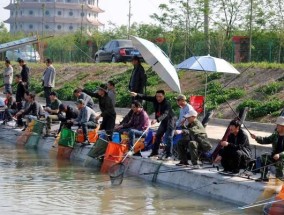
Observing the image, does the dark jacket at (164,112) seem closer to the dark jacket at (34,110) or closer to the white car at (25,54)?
the dark jacket at (34,110)

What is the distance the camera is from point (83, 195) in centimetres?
1605

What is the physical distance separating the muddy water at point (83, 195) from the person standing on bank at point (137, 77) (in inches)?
99.0

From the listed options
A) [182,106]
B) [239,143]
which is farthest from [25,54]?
[239,143]

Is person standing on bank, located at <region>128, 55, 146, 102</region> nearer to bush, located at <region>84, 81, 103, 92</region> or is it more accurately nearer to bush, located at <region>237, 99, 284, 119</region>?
bush, located at <region>237, 99, 284, 119</region>

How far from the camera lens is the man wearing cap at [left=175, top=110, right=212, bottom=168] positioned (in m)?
16.5

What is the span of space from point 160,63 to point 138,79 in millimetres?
1610

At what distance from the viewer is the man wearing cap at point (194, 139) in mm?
16469

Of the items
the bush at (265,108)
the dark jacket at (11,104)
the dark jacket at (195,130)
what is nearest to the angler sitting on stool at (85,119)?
the dark jacket at (195,130)

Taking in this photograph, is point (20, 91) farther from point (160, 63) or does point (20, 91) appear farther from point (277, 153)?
point (277, 153)

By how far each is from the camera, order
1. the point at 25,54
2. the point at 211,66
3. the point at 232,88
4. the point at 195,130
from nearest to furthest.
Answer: the point at 195,130, the point at 211,66, the point at 232,88, the point at 25,54

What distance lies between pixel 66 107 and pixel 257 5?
1680 centimetres

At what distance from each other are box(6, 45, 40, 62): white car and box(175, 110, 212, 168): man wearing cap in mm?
39186

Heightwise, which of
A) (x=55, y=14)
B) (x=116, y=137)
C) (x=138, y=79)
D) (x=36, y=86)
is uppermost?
(x=55, y=14)

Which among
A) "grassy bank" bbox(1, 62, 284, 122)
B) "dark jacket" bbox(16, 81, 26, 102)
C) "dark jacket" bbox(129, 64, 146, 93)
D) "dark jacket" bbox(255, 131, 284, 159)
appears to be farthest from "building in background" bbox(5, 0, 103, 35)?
"dark jacket" bbox(255, 131, 284, 159)
